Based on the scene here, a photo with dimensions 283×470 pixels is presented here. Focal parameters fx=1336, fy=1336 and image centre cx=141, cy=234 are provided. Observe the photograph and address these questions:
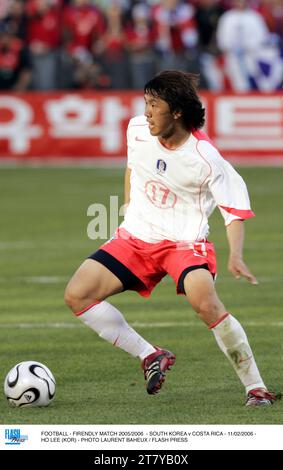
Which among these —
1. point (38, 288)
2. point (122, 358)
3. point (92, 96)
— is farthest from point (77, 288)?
point (92, 96)

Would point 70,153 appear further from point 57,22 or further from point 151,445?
point 151,445

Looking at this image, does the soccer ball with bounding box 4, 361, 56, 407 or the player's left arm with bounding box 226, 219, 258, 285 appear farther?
the soccer ball with bounding box 4, 361, 56, 407

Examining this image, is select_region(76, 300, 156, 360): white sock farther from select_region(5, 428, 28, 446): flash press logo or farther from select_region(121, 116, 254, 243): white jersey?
select_region(5, 428, 28, 446): flash press logo

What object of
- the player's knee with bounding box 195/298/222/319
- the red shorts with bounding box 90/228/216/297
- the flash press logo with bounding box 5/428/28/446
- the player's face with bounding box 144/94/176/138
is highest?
the player's face with bounding box 144/94/176/138

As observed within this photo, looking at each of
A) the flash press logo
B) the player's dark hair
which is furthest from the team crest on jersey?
the flash press logo

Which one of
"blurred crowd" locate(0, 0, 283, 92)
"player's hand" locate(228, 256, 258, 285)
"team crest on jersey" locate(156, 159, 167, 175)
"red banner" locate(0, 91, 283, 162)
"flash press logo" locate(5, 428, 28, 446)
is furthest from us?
"blurred crowd" locate(0, 0, 283, 92)

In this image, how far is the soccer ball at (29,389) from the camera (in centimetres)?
812

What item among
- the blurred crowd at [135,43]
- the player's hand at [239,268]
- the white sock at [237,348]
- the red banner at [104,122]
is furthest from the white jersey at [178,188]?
the blurred crowd at [135,43]

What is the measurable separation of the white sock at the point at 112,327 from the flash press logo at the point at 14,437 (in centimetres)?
147

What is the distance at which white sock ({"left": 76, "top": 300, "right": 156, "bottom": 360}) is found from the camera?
8.37 m

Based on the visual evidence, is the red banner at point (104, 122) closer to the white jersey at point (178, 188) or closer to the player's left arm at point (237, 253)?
the white jersey at point (178, 188)

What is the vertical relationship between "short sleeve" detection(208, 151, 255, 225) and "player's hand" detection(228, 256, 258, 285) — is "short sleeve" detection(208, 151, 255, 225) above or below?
above

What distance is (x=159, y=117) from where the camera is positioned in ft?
26.8

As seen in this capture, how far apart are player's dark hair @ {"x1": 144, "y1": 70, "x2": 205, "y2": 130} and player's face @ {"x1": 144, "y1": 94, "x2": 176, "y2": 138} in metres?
0.03
